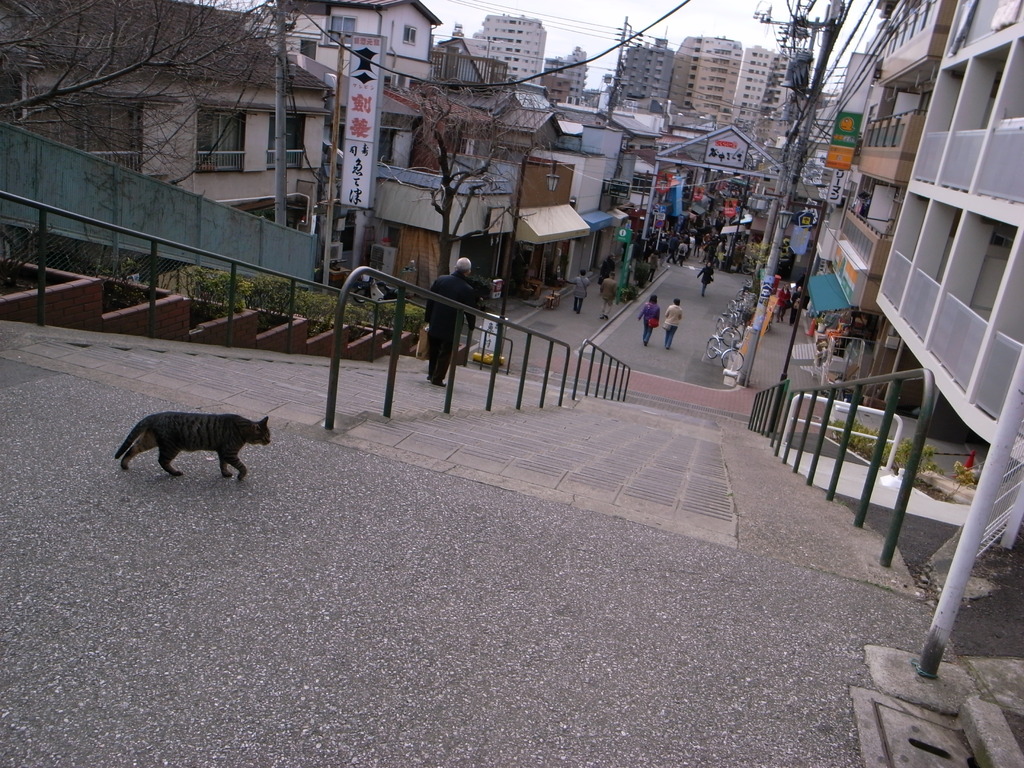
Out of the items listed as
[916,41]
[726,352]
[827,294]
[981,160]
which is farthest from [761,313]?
[981,160]

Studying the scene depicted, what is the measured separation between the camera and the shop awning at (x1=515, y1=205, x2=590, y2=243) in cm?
2731

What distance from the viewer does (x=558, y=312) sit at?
2800cm

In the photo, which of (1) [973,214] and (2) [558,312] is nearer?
(1) [973,214]

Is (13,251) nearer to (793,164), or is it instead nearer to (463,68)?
(793,164)

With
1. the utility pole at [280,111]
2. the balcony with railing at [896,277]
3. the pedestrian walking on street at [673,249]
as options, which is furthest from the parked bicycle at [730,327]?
the pedestrian walking on street at [673,249]

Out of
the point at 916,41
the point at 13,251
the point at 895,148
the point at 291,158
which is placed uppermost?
the point at 916,41

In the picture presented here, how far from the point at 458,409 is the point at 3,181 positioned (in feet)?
24.4

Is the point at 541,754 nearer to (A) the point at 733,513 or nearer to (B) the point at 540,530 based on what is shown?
(B) the point at 540,530

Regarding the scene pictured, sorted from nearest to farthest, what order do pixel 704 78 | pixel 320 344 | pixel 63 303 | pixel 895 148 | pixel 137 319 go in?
pixel 63 303 < pixel 137 319 < pixel 320 344 < pixel 895 148 < pixel 704 78

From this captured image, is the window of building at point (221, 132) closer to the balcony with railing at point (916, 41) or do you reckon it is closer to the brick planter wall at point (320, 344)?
the brick planter wall at point (320, 344)

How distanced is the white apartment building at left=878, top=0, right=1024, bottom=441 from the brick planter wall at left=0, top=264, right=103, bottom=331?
9.15m

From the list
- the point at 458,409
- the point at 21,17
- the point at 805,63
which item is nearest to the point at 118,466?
the point at 458,409

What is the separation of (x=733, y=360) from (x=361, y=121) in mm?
11277

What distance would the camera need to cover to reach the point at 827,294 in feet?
75.1
